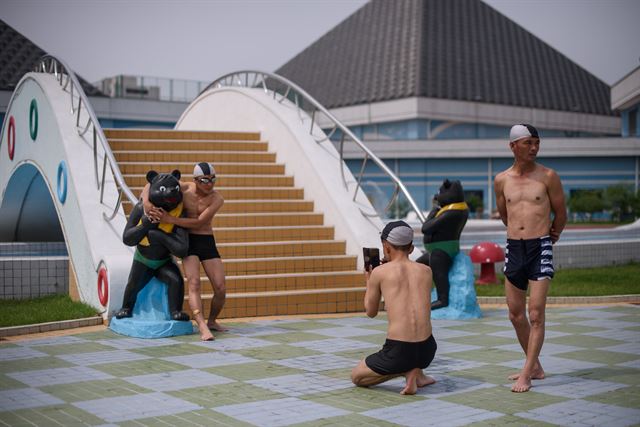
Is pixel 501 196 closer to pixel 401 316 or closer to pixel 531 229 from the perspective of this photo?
pixel 531 229

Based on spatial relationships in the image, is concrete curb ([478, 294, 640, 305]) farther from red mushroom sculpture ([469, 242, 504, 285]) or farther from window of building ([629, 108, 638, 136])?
window of building ([629, 108, 638, 136])

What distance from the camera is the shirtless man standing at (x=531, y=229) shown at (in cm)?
651

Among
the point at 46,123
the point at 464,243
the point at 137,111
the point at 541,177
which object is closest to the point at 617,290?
the point at 464,243

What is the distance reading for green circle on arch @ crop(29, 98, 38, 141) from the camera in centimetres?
1514

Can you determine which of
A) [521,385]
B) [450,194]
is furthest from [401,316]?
[450,194]

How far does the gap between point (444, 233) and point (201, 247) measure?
131 inches

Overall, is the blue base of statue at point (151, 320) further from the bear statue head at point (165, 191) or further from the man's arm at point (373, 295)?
the man's arm at point (373, 295)

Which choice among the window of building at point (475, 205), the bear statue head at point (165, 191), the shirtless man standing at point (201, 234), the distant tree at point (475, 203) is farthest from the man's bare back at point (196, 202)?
the distant tree at point (475, 203)

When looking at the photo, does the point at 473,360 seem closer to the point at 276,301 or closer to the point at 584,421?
the point at 584,421

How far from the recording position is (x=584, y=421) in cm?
527

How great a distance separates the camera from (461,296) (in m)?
10.8

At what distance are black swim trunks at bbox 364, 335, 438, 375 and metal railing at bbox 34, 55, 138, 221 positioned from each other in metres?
4.67

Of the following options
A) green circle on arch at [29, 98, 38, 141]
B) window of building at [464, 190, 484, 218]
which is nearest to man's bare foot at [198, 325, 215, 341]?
green circle on arch at [29, 98, 38, 141]

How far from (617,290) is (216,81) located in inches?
409
